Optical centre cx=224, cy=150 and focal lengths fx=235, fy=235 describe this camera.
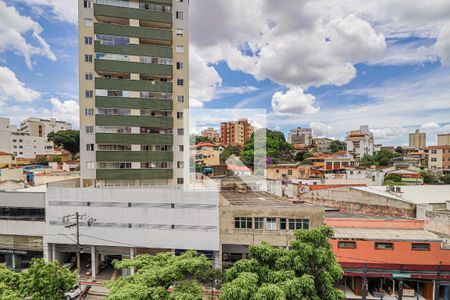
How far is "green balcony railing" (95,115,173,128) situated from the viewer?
71.9 feet

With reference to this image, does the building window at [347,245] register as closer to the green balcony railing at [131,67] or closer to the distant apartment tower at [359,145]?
the green balcony railing at [131,67]

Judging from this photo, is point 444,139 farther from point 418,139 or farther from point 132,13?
point 132,13

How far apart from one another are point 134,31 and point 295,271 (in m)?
23.8

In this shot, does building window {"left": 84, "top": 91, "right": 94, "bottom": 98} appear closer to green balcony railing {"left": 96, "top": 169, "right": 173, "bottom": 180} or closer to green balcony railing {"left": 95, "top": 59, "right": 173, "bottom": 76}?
green balcony railing {"left": 95, "top": 59, "right": 173, "bottom": 76}

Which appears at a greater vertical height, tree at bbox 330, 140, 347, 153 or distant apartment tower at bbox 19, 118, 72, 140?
distant apartment tower at bbox 19, 118, 72, 140

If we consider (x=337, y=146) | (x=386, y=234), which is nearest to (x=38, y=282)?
(x=386, y=234)

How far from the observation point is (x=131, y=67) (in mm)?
22562

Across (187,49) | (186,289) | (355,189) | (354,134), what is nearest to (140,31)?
(187,49)

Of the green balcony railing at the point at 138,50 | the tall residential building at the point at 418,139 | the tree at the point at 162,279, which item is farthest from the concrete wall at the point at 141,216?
the tall residential building at the point at 418,139

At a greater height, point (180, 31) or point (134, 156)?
point (180, 31)

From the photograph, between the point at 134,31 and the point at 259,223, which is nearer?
the point at 259,223

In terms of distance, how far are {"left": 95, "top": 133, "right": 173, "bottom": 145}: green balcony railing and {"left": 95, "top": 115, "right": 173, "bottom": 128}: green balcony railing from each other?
3.18ft

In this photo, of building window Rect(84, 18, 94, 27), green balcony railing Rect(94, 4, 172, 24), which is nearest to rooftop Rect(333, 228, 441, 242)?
green balcony railing Rect(94, 4, 172, 24)

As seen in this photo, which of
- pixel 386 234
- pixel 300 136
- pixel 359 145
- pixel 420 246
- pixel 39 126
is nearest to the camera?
pixel 420 246
